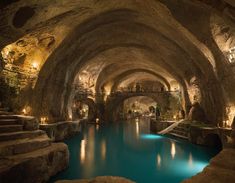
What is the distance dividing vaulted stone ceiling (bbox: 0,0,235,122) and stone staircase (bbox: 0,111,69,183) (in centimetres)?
338

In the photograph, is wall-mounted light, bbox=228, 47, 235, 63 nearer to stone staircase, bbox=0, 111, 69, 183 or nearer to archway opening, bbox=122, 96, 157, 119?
stone staircase, bbox=0, 111, 69, 183

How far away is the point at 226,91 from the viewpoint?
9711 mm

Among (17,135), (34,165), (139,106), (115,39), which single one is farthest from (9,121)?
(139,106)

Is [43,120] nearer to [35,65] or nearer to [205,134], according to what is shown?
[35,65]

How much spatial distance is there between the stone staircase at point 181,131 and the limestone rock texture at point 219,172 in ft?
29.1

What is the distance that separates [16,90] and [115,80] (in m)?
17.9

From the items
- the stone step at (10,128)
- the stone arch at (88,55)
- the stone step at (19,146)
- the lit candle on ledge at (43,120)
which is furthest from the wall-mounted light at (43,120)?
the stone step at (19,146)

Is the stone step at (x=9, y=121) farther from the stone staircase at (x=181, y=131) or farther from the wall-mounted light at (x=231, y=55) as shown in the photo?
the stone staircase at (x=181, y=131)

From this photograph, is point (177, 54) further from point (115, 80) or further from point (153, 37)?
point (115, 80)

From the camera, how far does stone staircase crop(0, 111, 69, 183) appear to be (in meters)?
4.99

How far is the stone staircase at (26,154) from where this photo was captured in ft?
16.4

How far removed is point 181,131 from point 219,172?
36.5ft

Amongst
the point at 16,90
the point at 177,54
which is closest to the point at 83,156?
the point at 16,90

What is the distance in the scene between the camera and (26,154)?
584 centimetres
